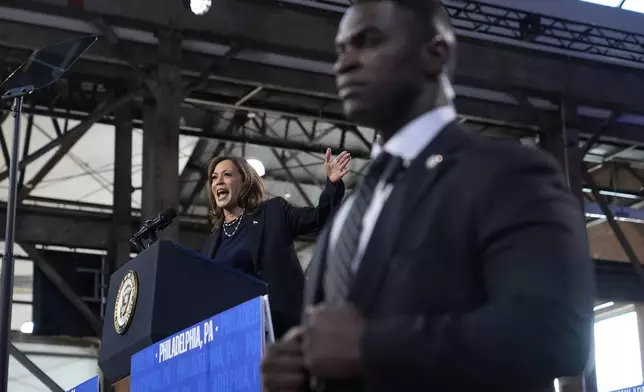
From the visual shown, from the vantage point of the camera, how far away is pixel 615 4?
890 cm

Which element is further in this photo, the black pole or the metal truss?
the metal truss

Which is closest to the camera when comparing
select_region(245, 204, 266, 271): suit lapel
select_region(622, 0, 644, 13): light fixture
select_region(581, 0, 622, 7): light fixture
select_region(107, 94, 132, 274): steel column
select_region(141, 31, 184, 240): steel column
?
select_region(245, 204, 266, 271): suit lapel

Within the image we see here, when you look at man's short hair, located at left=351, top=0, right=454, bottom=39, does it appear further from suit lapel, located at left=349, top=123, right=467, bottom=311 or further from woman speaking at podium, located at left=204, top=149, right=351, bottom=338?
woman speaking at podium, located at left=204, top=149, right=351, bottom=338

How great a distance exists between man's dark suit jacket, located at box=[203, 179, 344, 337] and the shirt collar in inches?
76.5

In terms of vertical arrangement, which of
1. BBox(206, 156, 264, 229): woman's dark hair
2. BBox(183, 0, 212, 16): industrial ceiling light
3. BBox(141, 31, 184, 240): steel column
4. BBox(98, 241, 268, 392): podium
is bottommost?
BBox(98, 241, 268, 392): podium

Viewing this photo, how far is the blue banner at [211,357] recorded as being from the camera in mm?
2246

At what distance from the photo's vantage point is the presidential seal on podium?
2.87 m

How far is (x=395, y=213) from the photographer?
90 centimetres

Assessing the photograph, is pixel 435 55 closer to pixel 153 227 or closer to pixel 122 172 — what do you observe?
pixel 153 227

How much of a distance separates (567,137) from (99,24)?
168 inches

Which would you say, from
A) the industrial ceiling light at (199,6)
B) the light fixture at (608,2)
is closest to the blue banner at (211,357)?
the industrial ceiling light at (199,6)

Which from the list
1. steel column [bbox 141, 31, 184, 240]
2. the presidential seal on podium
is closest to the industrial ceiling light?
steel column [bbox 141, 31, 184, 240]

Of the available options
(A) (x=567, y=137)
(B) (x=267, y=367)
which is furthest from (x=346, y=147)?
(B) (x=267, y=367)

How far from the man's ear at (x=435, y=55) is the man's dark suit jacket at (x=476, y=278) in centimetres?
7
